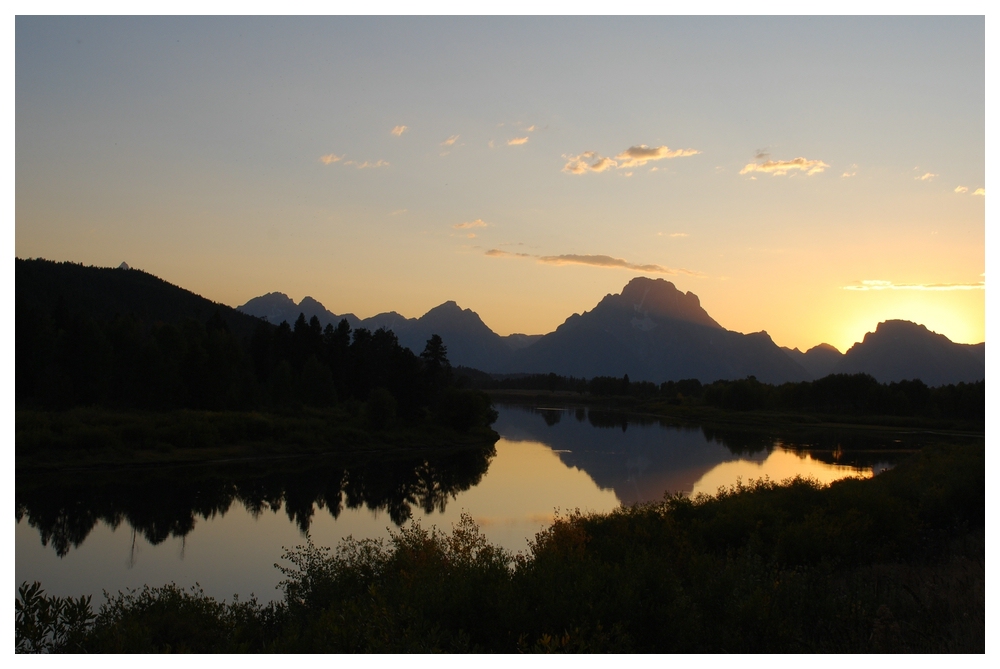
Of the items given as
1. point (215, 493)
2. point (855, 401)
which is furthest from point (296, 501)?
point (855, 401)

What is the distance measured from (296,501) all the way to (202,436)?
1698 centimetres

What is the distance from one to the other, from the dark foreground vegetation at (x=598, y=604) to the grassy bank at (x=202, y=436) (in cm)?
3001

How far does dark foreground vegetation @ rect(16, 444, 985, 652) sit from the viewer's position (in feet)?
31.5

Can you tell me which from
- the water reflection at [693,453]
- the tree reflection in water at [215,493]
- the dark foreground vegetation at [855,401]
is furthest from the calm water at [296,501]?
the dark foreground vegetation at [855,401]

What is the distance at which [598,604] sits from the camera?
9969mm

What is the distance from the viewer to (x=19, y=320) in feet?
183

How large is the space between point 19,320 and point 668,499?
181 feet

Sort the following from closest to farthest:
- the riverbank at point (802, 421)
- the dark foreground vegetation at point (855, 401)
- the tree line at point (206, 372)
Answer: the tree line at point (206, 372) < the riverbank at point (802, 421) < the dark foreground vegetation at point (855, 401)

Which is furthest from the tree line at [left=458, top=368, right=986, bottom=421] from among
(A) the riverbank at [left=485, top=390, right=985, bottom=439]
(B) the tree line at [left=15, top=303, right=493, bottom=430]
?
(B) the tree line at [left=15, top=303, right=493, bottom=430]

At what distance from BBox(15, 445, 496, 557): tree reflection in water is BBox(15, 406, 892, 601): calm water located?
0.07m

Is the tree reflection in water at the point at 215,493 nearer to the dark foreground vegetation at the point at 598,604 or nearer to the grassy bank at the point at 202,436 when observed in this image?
the grassy bank at the point at 202,436

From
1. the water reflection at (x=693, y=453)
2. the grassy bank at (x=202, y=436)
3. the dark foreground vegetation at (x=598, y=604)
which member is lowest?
the water reflection at (x=693, y=453)

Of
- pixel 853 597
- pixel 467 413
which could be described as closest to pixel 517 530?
pixel 853 597

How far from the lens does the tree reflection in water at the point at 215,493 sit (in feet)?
94.5
